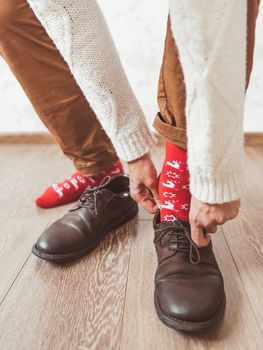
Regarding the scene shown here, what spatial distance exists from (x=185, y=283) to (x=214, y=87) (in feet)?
1.05

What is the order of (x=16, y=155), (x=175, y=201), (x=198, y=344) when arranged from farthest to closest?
(x=16, y=155)
(x=175, y=201)
(x=198, y=344)

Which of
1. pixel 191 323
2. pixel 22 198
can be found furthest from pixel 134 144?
pixel 22 198

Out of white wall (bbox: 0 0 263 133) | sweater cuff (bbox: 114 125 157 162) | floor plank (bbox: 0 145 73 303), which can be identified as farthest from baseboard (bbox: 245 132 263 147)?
sweater cuff (bbox: 114 125 157 162)

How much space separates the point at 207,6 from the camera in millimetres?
388

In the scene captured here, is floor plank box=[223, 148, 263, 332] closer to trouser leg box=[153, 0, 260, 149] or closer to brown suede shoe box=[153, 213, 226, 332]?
brown suede shoe box=[153, 213, 226, 332]

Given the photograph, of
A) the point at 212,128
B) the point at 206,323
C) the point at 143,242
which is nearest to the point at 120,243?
the point at 143,242

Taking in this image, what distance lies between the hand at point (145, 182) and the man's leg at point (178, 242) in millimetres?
25

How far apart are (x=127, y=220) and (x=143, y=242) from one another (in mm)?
106

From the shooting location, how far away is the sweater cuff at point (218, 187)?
45 centimetres

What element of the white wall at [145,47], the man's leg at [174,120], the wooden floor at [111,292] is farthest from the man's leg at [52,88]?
the white wall at [145,47]

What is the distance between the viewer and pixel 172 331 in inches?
20.6

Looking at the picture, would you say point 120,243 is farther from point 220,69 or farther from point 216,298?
point 220,69

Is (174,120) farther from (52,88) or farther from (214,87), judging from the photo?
(52,88)

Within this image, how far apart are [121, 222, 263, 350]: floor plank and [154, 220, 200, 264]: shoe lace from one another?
9cm
